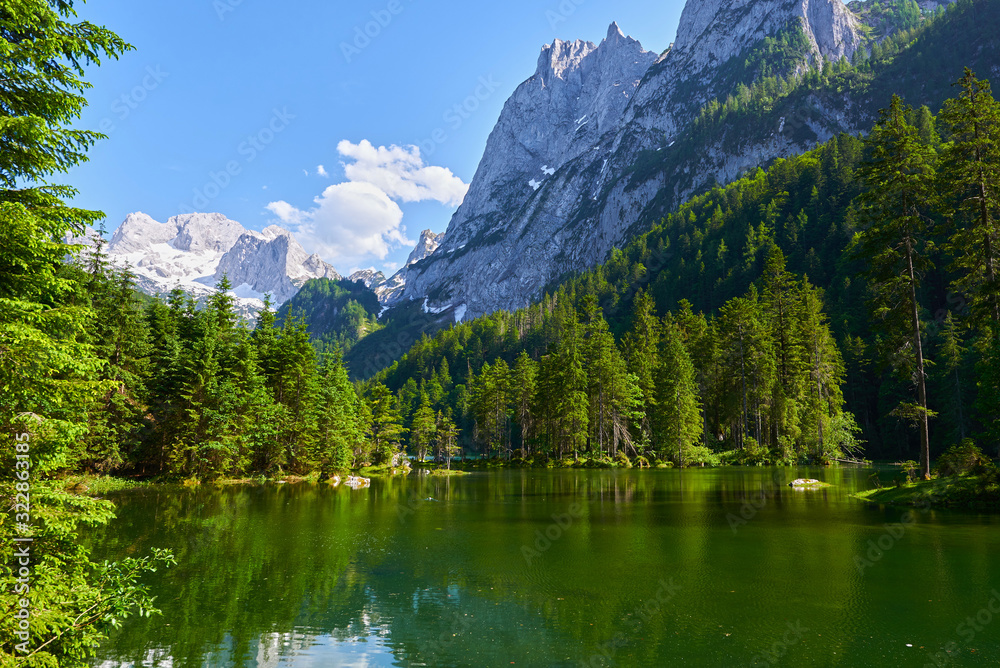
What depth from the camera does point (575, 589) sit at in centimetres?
1320

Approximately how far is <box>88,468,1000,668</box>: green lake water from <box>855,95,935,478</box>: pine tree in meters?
11.7

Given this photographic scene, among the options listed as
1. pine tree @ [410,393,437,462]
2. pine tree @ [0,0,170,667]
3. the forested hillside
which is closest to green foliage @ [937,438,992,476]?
the forested hillside

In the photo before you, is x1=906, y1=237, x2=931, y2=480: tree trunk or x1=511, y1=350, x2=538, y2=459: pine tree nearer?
x1=906, y1=237, x2=931, y2=480: tree trunk

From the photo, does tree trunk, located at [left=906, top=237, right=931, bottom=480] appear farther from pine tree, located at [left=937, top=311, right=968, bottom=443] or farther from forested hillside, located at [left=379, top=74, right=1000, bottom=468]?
pine tree, located at [left=937, top=311, right=968, bottom=443]

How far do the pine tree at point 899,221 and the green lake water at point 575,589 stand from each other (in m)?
11.7

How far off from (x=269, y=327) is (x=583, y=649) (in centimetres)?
5534

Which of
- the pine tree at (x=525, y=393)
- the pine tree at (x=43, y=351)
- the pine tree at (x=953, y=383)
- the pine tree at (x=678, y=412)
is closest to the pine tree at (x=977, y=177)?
the pine tree at (x=43, y=351)

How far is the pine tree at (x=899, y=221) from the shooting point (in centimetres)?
2955

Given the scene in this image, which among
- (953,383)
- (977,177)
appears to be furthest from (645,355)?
(977,177)

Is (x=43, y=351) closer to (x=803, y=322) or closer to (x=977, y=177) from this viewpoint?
(x=977, y=177)

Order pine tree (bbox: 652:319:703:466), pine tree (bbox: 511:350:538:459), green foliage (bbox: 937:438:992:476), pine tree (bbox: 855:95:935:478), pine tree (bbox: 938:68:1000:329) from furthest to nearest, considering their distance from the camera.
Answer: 1. pine tree (bbox: 511:350:538:459)
2. pine tree (bbox: 652:319:703:466)
3. pine tree (bbox: 855:95:935:478)
4. pine tree (bbox: 938:68:1000:329)
5. green foliage (bbox: 937:438:992:476)

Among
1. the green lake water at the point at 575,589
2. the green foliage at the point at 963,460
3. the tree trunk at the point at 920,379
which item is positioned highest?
the tree trunk at the point at 920,379

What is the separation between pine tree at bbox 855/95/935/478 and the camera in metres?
29.5

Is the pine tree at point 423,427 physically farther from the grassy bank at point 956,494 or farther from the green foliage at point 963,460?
the green foliage at point 963,460
